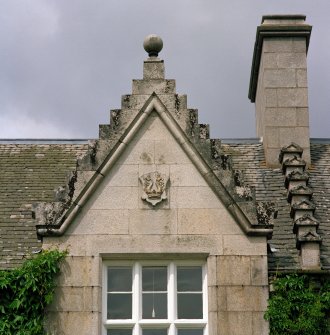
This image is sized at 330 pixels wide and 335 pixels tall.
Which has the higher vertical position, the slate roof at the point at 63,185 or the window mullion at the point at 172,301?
the slate roof at the point at 63,185

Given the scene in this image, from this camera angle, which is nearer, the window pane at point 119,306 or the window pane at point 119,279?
the window pane at point 119,306

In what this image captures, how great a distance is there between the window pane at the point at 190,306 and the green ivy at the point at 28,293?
200cm

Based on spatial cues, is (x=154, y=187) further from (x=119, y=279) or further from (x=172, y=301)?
(x=172, y=301)

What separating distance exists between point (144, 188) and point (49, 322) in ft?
8.55

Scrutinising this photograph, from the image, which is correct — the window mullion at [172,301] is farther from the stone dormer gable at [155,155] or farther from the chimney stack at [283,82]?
the chimney stack at [283,82]

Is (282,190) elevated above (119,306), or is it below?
above

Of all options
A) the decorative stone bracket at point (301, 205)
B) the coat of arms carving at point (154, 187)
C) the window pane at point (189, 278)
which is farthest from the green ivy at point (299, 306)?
the coat of arms carving at point (154, 187)

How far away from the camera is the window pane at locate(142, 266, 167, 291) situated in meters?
14.4

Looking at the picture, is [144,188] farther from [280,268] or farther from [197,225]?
[280,268]

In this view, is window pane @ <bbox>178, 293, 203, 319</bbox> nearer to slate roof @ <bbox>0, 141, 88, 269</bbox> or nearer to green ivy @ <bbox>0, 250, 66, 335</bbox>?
green ivy @ <bbox>0, 250, 66, 335</bbox>

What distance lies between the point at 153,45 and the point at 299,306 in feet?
16.8

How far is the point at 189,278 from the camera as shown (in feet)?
47.5

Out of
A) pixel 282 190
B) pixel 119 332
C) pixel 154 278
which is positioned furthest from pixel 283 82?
pixel 119 332

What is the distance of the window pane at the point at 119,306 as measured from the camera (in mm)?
14242
